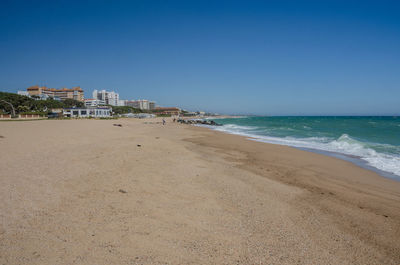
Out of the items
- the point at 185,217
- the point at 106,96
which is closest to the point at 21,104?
the point at 185,217

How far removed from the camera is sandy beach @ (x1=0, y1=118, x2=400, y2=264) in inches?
113

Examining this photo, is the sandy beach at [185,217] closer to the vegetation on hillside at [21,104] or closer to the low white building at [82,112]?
the low white building at [82,112]

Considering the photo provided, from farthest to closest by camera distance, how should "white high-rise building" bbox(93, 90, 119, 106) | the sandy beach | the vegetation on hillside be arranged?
"white high-rise building" bbox(93, 90, 119, 106), the vegetation on hillside, the sandy beach

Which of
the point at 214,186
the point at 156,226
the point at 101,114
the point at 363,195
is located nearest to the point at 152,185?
the point at 214,186

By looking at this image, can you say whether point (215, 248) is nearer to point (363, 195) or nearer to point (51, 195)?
point (51, 195)

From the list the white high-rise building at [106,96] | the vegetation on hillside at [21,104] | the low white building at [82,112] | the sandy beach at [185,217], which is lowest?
the sandy beach at [185,217]

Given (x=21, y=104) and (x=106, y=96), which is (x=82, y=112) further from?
(x=106, y=96)

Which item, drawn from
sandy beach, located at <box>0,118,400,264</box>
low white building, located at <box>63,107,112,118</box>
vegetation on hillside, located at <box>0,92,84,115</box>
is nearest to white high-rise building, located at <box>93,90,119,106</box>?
vegetation on hillside, located at <box>0,92,84,115</box>

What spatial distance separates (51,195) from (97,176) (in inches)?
59.6

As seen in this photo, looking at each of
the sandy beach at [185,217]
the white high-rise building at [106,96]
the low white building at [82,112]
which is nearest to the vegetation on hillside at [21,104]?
the low white building at [82,112]

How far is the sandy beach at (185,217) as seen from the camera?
2.88 m

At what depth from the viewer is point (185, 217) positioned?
3848 mm

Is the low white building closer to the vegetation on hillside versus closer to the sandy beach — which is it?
the vegetation on hillside

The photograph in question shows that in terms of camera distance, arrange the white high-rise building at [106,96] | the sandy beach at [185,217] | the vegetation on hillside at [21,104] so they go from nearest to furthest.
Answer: the sandy beach at [185,217]
the vegetation on hillside at [21,104]
the white high-rise building at [106,96]
